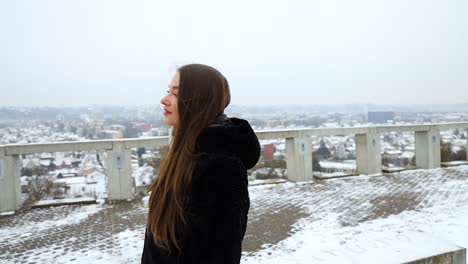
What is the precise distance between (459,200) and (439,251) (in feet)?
21.1

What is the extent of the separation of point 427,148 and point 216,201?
12425 millimetres

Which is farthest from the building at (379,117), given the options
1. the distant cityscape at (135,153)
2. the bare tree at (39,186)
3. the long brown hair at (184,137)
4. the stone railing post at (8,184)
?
the long brown hair at (184,137)

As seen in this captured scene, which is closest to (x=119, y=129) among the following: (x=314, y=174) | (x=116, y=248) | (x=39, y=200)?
(x=39, y=200)

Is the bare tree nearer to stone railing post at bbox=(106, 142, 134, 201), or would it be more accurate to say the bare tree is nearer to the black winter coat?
stone railing post at bbox=(106, 142, 134, 201)

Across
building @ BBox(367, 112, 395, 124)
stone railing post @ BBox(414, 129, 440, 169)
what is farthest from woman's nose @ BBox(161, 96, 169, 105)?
stone railing post @ BBox(414, 129, 440, 169)

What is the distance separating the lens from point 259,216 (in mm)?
7430

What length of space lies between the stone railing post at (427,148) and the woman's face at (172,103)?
1224 cm

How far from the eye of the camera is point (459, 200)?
834 cm

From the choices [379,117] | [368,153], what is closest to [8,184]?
[368,153]

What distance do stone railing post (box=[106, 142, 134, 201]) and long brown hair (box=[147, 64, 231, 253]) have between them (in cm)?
742

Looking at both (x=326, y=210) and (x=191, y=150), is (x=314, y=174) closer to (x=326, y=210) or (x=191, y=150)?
(x=326, y=210)

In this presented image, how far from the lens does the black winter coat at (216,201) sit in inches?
59.9

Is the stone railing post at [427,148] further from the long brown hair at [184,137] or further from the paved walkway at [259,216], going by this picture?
the long brown hair at [184,137]

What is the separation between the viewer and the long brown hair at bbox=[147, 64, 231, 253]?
1.61 m
